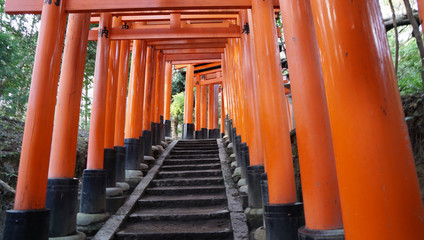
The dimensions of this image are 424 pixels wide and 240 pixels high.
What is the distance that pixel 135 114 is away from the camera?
292 inches

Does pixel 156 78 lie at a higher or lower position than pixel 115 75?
higher

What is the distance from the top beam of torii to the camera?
12.9ft

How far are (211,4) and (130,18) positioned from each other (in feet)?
10.5

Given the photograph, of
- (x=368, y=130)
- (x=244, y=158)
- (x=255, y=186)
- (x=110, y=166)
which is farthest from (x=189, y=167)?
(x=368, y=130)

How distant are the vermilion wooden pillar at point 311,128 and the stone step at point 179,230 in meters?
2.31

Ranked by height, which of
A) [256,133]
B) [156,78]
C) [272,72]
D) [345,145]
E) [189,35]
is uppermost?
[156,78]

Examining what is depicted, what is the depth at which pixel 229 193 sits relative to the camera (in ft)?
18.4

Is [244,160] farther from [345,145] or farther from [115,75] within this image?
[345,145]

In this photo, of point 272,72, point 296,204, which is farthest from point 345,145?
point 272,72

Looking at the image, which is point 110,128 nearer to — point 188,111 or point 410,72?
point 410,72

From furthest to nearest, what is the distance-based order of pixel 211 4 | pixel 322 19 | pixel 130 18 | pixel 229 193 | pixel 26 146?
pixel 130 18
pixel 229 193
pixel 211 4
pixel 26 146
pixel 322 19

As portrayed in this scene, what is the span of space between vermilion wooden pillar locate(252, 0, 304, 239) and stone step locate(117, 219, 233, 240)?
1.31m

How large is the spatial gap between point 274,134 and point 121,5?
2.62 meters

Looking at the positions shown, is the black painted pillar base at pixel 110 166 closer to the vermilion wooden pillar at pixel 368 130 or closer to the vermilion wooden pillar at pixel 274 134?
the vermilion wooden pillar at pixel 274 134
